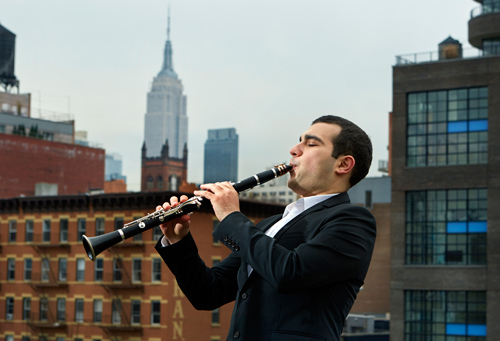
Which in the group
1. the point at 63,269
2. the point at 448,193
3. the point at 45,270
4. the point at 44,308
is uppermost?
the point at 448,193

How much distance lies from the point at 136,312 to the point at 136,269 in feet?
9.84

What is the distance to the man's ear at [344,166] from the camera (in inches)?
163

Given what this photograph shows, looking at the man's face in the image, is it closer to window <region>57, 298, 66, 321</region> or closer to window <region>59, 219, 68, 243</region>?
window <region>57, 298, 66, 321</region>

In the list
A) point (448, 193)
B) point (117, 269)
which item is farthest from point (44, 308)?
point (448, 193)

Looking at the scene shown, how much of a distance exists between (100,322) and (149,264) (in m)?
5.61

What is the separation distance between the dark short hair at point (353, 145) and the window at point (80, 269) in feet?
169

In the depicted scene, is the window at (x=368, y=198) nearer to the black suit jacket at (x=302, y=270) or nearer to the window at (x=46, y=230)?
the window at (x=46, y=230)

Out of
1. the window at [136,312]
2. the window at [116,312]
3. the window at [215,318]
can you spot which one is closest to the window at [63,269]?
the window at [116,312]

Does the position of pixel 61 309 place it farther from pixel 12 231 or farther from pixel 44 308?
pixel 12 231

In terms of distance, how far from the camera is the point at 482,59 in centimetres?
5222

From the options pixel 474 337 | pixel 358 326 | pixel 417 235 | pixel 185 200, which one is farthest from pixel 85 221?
pixel 185 200

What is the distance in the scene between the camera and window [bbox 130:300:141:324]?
51391 mm

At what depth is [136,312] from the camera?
51.6 metres

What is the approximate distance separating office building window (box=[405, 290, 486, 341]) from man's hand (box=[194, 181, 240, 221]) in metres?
49.8
